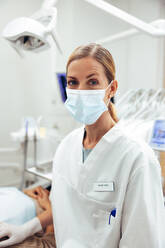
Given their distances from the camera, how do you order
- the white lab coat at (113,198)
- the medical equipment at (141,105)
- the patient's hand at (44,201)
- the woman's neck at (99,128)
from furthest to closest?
the medical equipment at (141,105), the patient's hand at (44,201), the woman's neck at (99,128), the white lab coat at (113,198)

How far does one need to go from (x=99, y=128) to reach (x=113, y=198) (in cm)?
28

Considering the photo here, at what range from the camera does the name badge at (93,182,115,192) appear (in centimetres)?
77

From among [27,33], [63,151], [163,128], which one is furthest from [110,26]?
[63,151]

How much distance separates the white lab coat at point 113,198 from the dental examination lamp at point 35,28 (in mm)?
673

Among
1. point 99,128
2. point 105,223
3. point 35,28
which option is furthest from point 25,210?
point 35,28

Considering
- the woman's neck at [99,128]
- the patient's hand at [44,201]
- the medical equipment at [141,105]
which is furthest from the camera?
the medical equipment at [141,105]

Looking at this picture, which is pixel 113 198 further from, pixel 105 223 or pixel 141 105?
pixel 141 105

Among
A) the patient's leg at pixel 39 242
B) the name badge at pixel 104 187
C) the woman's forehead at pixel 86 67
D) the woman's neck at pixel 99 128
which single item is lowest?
the patient's leg at pixel 39 242

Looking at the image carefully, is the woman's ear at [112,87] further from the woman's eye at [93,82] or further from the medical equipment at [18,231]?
the medical equipment at [18,231]

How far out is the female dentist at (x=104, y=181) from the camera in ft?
2.34

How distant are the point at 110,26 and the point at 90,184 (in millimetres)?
1233

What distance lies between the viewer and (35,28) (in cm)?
114

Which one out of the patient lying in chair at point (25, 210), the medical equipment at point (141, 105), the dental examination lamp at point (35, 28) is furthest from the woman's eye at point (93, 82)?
the medical equipment at point (141, 105)

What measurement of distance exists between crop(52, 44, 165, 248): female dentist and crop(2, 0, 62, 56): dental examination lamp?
1.54ft
